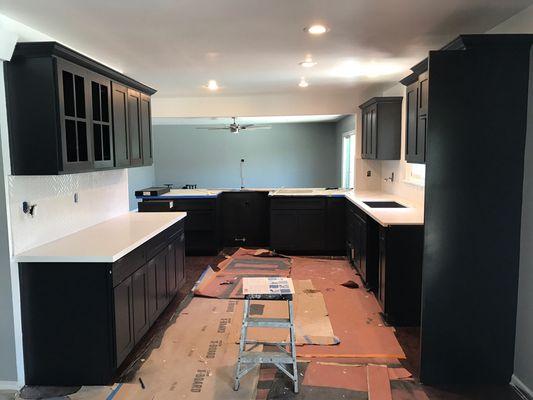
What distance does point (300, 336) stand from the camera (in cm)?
347

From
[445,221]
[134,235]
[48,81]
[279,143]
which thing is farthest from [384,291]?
[279,143]

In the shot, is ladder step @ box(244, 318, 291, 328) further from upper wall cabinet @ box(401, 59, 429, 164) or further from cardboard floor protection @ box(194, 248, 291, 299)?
upper wall cabinet @ box(401, 59, 429, 164)

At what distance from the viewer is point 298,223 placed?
614 cm

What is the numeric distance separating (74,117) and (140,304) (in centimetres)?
140

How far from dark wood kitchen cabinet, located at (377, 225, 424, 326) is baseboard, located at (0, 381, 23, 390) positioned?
2793 millimetres

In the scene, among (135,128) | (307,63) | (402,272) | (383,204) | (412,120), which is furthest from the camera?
(383,204)

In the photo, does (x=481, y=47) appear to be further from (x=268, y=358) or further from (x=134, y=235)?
(x=134, y=235)

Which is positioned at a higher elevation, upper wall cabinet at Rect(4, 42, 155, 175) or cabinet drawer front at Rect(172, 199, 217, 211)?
upper wall cabinet at Rect(4, 42, 155, 175)

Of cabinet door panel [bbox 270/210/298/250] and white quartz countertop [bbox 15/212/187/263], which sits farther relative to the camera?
cabinet door panel [bbox 270/210/298/250]

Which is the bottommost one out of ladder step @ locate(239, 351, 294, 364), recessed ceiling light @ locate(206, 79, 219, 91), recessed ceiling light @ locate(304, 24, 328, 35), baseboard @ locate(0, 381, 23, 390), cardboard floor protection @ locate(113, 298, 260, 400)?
cardboard floor protection @ locate(113, 298, 260, 400)

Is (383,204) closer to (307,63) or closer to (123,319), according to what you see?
(307,63)

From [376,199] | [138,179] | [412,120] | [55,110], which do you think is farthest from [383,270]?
[138,179]

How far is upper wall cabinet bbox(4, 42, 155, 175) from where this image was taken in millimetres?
2658

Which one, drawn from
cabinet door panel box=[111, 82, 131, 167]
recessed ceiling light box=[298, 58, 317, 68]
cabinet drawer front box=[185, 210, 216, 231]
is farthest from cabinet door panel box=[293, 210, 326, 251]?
cabinet door panel box=[111, 82, 131, 167]
